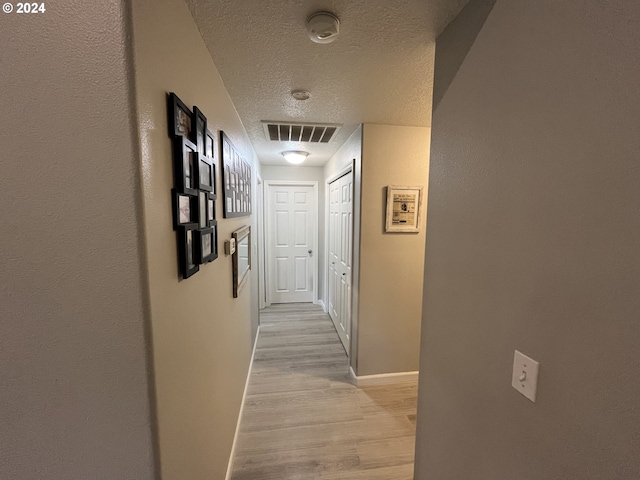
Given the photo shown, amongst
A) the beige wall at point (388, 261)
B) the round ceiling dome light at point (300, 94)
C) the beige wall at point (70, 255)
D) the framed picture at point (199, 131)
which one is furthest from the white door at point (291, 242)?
the beige wall at point (70, 255)

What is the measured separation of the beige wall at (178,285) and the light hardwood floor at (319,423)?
391 millimetres

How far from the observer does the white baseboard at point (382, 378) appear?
2.39m

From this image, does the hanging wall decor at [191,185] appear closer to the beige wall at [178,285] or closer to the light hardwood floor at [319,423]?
the beige wall at [178,285]

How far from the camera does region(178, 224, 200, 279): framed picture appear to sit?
0.85 metres

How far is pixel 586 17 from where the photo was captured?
576mm

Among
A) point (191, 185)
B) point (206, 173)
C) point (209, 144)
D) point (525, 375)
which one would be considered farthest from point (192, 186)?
point (525, 375)

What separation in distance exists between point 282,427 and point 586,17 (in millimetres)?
2480

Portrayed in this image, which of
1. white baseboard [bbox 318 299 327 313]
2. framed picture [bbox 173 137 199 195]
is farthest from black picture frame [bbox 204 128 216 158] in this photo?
white baseboard [bbox 318 299 327 313]

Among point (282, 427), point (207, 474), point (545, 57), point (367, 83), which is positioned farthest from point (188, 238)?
point (282, 427)

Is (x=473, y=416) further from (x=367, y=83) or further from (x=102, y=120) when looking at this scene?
(x=367, y=83)

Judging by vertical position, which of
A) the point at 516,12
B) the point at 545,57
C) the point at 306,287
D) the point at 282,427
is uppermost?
the point at 516,12

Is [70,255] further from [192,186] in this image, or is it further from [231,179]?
[231,179]

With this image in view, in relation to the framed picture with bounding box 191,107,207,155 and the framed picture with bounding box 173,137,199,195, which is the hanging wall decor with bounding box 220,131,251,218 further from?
the framed picture with bounding box 173,137,199,195

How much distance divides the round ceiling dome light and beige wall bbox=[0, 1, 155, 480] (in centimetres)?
120
